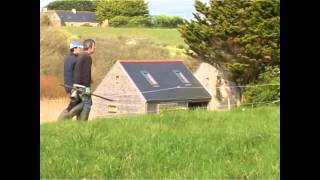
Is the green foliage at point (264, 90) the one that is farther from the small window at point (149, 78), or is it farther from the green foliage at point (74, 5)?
the green foliage at point (74, 5)

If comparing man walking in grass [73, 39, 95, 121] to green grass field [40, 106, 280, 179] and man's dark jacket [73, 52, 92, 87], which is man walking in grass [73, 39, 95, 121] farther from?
green grass field [40, 106, 280, 179]

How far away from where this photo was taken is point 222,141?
502 cm

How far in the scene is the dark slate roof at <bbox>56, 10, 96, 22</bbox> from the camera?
503cm

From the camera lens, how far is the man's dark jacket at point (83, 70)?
4984 mm

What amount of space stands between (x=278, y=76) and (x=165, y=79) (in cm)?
106

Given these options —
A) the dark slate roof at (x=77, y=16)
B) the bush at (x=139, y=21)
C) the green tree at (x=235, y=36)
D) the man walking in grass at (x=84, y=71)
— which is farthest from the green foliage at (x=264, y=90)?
the dark slate roof at (x=77, y=16)

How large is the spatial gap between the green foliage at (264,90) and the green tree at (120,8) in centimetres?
122

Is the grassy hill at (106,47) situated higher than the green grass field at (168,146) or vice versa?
the grassy hill at (106,47)

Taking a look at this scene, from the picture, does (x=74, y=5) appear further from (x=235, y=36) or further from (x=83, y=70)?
(x=235, y=36)

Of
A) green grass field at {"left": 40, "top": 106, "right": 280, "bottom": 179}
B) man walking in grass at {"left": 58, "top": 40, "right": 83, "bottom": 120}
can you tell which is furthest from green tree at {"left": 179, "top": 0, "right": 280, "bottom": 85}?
man walking in grass at {"left": 58, "top": 40, "right": 83, "bottom": 120}

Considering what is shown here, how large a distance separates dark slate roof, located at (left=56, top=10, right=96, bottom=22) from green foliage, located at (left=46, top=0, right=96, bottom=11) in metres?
0.04
